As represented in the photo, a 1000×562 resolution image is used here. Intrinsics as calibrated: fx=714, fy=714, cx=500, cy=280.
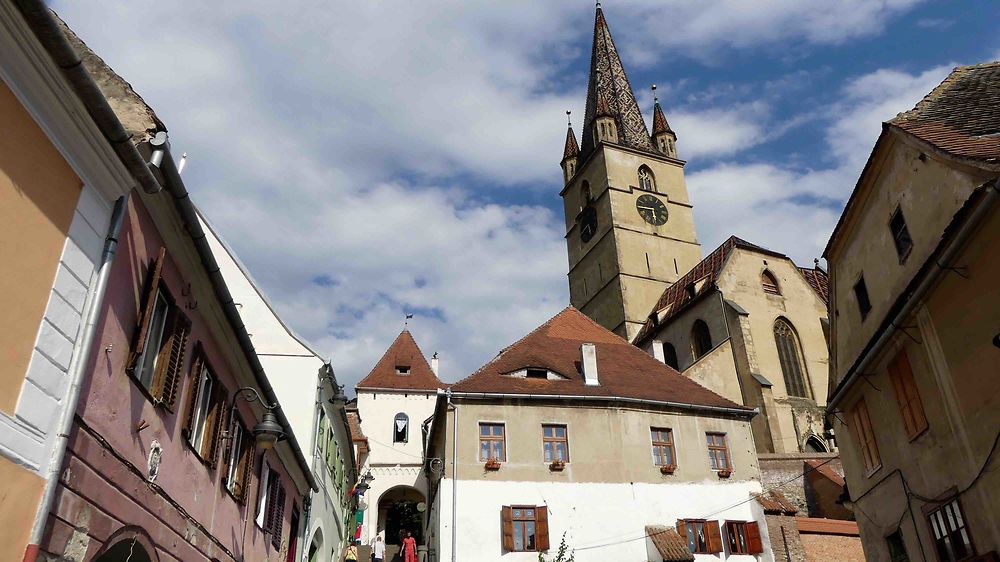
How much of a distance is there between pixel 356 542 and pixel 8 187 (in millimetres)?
30136

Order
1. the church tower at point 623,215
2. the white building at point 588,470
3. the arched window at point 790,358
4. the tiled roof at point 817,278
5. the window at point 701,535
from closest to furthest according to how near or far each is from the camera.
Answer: the white building at point 588,470 < the window at point 701,535 < the arched window at point 790,358 < the tiled roof at point 817,278 < the church tower at point 623,215

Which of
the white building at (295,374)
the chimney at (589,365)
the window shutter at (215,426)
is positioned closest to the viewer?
the window shutter at (215,426)

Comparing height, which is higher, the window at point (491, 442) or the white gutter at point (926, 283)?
the window at point (491, 442)

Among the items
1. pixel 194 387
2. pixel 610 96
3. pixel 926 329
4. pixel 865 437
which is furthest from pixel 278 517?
pixel 610 96

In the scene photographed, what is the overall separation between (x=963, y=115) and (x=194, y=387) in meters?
13.2

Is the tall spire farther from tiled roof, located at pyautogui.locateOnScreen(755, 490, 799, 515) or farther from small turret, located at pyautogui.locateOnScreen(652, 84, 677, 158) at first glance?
tiled roof, located at pyautogui.locateOnScreen(755, 490, 799, 515)

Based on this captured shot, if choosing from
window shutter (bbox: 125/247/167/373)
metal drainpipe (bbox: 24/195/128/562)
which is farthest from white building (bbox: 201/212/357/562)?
metal drainpipe (bbox: 24/195/128/562)

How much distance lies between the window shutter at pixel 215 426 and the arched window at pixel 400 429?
2887cm

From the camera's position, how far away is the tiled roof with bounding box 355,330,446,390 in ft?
134

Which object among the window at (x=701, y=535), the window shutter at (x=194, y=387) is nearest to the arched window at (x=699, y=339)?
the window at (x=701, y=535)

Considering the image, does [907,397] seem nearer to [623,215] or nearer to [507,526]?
[507,526]

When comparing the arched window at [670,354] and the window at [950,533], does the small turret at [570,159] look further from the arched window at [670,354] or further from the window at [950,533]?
the window at [950,533]

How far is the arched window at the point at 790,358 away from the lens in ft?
118

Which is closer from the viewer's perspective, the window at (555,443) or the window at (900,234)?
the window at (900,234)
